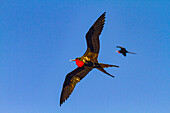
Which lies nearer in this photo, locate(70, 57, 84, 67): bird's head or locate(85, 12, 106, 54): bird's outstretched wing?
locate(85, 12, 106, 54): bird's outstretched wing

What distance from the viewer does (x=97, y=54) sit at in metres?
13.3

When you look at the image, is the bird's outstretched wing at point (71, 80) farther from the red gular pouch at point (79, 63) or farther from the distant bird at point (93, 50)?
the red gular pouch at point (79, 63)

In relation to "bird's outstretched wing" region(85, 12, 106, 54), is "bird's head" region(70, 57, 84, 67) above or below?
below

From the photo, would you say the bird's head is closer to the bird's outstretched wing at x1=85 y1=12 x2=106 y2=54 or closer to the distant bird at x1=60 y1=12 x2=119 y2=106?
the distant bird at x1=60 y1=12 x2=119 y2=106

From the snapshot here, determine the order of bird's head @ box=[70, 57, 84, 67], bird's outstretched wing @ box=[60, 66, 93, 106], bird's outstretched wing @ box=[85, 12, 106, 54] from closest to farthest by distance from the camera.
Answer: bird's outstretched wing @ box=[85, 12, 106, 54] < bird's head @ box=[70, 57, 84, 67] < bird's outstretched wing @ box=[60, 66, 93, 106]

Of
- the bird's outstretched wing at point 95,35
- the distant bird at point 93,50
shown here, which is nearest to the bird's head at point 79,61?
the distant bird at point 93,50

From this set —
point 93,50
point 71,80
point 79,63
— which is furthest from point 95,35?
point 71,80

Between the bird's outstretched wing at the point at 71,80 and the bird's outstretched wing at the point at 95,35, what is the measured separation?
1.98 m

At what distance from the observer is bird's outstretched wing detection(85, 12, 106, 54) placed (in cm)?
Answer: 1305

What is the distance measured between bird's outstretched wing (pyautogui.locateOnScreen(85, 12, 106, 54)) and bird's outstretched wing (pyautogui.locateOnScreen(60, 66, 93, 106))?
1.98m

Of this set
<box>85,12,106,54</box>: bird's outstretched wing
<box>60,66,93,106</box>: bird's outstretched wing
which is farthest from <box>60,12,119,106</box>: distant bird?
<box>60,66,93,106</box>: bird's outstretched wing

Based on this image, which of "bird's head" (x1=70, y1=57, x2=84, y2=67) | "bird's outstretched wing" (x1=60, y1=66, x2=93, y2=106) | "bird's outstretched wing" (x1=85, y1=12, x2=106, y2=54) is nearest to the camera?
"bird's outstretched wing" (x1=85, y1=12, x2=106, y2=54)

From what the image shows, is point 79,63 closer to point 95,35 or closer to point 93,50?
point 93,50

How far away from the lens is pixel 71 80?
599 inches
